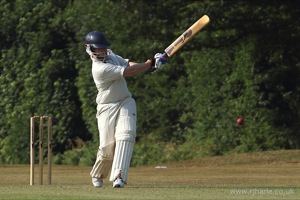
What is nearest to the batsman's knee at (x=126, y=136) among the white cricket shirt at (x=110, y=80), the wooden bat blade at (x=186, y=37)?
the white cricket shirt at (x=110, y=80)

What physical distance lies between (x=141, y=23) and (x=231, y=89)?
197 centimetres

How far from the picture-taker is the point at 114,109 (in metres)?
9.55

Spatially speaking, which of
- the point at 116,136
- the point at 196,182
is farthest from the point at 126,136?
the point at 196,182

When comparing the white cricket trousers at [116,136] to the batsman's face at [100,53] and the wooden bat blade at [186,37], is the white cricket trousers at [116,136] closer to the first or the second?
the batsman's face at [100,53]

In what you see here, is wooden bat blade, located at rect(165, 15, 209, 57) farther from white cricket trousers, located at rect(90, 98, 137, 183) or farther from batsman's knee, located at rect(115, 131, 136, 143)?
batsman's knee, located at rect(115, 131, 136, 143)

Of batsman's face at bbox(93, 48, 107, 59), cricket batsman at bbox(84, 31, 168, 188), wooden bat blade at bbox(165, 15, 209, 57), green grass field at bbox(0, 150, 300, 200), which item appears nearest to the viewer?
green grass field at bbox(0, 150, 300, 200)

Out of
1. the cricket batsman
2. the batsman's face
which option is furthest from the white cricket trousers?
the batsman's face

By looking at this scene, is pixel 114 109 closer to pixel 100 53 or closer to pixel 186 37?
pixel 100 53

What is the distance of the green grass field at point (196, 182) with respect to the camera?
28.2ft

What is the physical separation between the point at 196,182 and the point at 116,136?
242 centimetres

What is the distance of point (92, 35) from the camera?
9.62 metres

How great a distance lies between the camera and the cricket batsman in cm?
938

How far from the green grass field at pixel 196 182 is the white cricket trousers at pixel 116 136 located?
0.68 ft

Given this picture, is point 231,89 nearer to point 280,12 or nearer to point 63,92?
point 280,12
